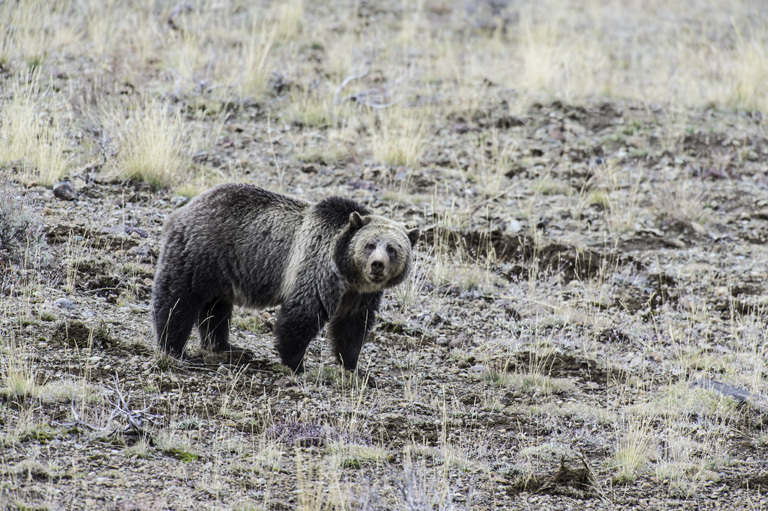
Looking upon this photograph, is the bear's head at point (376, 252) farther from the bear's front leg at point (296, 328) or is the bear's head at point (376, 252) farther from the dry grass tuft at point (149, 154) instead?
the dry grass tuft at point (149, 154)

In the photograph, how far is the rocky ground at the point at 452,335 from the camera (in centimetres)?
528

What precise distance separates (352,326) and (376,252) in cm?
87

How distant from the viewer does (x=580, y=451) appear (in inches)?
239

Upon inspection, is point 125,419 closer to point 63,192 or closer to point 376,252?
point 376,252

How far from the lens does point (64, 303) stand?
23.7 ft

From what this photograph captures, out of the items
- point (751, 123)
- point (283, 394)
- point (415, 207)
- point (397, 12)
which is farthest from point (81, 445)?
point (397, 12)

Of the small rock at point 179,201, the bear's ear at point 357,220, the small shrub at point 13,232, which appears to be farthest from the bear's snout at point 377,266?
the small rock at point 179,201

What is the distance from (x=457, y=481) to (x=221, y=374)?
2.27 m

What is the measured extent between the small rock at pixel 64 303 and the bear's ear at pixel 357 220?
2.44m

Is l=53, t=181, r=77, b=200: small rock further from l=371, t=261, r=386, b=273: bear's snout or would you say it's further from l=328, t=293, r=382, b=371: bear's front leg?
l=371, t=261, r=386, b=273: bear's snout

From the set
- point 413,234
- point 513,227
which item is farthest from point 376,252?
point 513,227

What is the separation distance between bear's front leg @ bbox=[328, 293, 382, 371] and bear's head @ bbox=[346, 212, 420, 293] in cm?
17

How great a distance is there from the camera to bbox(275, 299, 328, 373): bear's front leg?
22.7ft

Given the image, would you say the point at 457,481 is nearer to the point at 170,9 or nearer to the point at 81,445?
the point at 81,445
